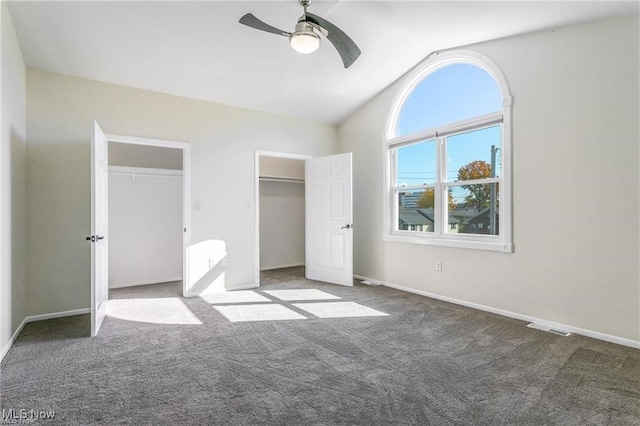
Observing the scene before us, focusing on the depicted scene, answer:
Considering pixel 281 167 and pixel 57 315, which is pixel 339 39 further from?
pixel 57 315

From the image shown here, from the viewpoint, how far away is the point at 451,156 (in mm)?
4117

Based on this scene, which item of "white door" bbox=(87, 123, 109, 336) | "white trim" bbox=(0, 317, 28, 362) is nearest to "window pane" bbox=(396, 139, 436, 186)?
"white door" bbox=(87, 123, 109, 336)

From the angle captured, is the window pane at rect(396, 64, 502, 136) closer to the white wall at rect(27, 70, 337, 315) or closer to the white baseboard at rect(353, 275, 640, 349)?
the white wall at rect(27, 70, 337, 315)

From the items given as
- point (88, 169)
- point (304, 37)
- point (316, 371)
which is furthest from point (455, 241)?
point (88, 169)

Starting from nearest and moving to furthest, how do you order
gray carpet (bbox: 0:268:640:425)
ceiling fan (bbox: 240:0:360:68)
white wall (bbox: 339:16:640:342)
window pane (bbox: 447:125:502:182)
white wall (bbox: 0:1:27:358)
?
1. gray carpet (bbox: 0:268:640:425)
2. ceiling fan (bbox: 240:0:360:68)
3. white wall (bbox: 0:1:27:358)
4. white wall (bbox: 339:16:640:342)
5. window pane (bbox: 447:125:502:182)

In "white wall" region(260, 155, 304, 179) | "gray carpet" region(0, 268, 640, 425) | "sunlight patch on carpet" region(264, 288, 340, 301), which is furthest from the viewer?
"white wall" region(260, 155, 304, 179)

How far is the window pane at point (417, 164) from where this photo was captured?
434 cm

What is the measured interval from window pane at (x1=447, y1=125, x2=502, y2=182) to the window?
0.01 meters

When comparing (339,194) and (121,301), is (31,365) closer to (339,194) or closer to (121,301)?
(121,301)

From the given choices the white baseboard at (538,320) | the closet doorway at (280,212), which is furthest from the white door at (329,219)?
the closet doorway at (280,212)

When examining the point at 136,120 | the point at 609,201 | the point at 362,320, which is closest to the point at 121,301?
the point at 136,120

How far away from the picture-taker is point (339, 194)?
196 inches

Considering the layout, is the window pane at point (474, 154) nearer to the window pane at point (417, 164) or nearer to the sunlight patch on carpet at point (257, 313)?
the window pane at point (417, 164)

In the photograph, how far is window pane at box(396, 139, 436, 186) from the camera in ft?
14.3
